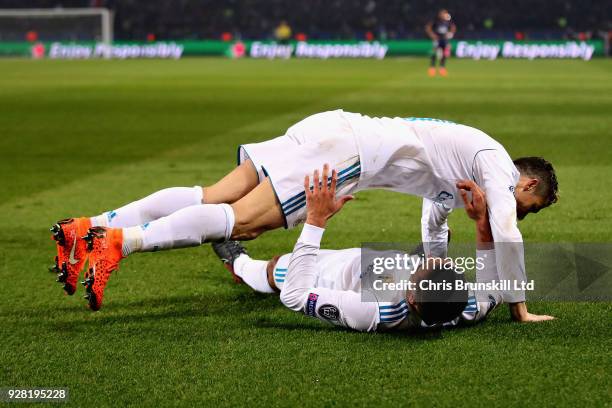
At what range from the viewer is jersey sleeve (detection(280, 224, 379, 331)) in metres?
4.47

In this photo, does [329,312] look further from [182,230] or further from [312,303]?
[182,230]

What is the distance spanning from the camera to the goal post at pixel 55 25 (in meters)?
40.8

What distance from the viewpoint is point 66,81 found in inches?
986

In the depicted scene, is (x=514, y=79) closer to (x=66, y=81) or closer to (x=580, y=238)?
(x=66, y=81)

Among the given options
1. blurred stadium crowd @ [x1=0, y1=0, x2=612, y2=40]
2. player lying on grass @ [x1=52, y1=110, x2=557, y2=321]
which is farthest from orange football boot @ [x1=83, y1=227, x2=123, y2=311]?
blurred stadium crowd @ [x1=0, y1=0, x2=612, y2=40]

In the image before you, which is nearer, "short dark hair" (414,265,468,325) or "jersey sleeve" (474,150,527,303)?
"short dark hair" (414,265,468,325)

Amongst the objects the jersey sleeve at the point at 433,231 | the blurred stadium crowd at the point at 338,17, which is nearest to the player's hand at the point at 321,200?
the jersey sleeve at the point at 433,231

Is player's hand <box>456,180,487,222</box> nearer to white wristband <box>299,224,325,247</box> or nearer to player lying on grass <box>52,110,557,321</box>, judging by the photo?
player lying on grass <box>52,110,557,321</box>

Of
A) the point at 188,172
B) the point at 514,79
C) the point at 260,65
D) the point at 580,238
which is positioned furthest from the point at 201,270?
the point at 260,65

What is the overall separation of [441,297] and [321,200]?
0.74m

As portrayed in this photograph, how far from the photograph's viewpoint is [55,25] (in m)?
41.4

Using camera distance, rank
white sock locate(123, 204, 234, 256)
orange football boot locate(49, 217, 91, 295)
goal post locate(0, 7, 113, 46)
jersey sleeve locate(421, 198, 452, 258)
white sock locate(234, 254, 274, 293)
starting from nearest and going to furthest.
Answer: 1. white sock locate(123, 204, 234, 256)
2. orange football boot locate(49, 217, 91, 295)
3. jersey sleeve locate(421, 198, 452, 258)
4. white sock locate(234, 254, 274, 293)
5. goal post locate(0, 7, 113, 46)

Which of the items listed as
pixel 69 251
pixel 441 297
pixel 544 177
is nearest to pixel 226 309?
pixel 69 251

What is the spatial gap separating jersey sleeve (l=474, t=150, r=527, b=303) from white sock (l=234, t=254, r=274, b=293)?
4.56 feet
